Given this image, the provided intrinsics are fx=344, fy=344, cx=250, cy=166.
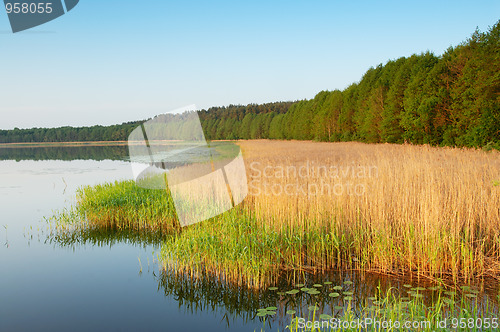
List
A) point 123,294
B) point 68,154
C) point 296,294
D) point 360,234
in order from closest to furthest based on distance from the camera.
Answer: point 296,294, point 123,294, point 360,234, point 68,154

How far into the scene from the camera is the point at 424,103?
2131 centimetres

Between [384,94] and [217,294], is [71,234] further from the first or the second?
[384,94]

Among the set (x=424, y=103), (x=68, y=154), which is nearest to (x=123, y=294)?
(x=424, y=103)

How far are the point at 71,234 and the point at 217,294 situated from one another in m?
5.73


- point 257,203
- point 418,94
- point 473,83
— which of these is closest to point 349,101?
point 418,94

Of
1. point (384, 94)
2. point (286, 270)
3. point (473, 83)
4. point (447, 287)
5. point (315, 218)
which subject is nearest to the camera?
point (447, 287)

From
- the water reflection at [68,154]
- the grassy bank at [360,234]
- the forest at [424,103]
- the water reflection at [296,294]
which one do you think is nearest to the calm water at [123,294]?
the water reflection at [296,294]

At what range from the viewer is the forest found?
1617 centimetres

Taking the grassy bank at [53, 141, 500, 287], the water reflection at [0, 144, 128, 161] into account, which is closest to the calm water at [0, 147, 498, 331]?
the grassy bank at [53, 141, 500, 287]

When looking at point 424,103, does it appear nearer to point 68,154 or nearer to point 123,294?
point 123,294

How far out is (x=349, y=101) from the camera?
38.3 m

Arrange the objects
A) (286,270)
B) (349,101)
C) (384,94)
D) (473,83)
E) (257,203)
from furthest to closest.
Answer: (349,101) < (384,94) < (473,83) < (257,203) < (286,270)

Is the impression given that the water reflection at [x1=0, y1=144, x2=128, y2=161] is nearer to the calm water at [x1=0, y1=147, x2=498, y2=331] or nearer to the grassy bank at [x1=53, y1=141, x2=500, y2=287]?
the calm water at [x1=0, y1=147, x2=498, y2=331]

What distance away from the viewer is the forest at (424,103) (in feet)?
53.1
